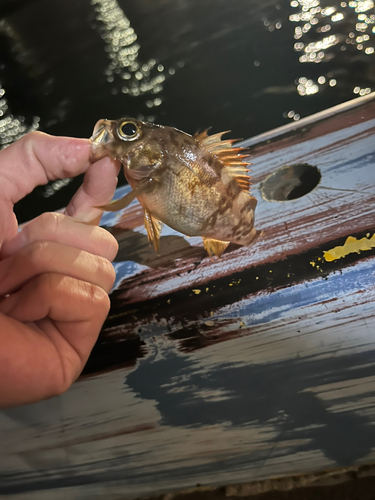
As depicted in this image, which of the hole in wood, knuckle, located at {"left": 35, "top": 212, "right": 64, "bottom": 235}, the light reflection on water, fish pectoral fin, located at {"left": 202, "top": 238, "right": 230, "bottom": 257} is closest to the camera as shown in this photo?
knuckle, located at {"left": 35, "top": 212, "right": 64, "bottom": 235}

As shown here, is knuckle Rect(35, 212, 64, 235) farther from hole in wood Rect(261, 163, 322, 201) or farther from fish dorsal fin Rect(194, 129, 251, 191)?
hole in wood Rect(261, 163, 322, 201)

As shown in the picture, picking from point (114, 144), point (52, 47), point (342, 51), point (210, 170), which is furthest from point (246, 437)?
point (52, 47)

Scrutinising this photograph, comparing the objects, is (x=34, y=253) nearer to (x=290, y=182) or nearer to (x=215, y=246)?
(x=215, y=246)

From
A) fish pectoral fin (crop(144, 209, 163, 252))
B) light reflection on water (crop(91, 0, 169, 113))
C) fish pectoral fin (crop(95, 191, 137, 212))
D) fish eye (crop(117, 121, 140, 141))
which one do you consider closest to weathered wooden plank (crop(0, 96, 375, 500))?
fish pectoral fin (crop(144, 209, 163, 252))

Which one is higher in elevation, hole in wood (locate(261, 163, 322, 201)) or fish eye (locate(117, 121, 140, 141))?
fish eye (locate(117, 121, 140, 141))

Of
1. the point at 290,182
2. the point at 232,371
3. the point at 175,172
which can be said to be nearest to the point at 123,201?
the point at 175,172

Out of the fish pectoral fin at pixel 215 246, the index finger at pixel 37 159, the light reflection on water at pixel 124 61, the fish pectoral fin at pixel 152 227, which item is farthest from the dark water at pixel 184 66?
the index finger at pixel 37 159

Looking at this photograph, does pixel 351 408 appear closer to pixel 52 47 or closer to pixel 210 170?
pixel 210 170

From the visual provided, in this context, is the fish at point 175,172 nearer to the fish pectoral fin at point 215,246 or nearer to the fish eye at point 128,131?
the fish eye at point 128,131

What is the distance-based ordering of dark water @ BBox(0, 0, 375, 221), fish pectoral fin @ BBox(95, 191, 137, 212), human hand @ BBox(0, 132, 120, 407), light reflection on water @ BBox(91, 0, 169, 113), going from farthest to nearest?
1. light reflection on water @ BBox(91, 0, 169, 113)
2. dark water @ BBox(0, 0, 375, 221)
3. fish pectoral fin @ BBox(95, 191, 137, 212)
4. human hand @ BBox(0, 132, 120, 407)
